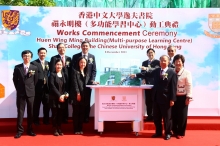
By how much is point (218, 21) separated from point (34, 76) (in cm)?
382

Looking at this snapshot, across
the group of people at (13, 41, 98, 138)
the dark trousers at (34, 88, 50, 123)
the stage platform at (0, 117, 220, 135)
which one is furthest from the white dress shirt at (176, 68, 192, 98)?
the dark trousers at (34, 88, 50, 123)

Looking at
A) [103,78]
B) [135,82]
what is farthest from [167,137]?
[103,78]

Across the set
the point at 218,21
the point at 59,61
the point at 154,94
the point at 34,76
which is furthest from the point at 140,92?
the point at 218,21

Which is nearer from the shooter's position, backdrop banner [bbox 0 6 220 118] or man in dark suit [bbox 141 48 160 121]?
man in dark suit [bbox 141 48 160 121]

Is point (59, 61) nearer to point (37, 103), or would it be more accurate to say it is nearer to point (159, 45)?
point (37, 103)

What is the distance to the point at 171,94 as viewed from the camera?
462 centimetres

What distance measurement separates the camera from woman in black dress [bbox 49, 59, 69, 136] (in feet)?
15.9

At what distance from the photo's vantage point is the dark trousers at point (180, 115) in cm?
477

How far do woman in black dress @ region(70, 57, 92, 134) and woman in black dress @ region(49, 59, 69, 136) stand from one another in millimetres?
167

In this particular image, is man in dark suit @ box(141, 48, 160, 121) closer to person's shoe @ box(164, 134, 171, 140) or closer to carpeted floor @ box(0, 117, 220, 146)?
carpeted floor @ box(0, 117, 220, 146)

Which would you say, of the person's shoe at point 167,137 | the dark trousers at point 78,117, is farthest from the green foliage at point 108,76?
the person's shoe at point 167,137

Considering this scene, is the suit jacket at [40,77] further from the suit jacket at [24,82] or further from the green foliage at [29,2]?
the green foliage at [29,2]

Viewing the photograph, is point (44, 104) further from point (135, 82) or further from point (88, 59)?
point (135, 82)

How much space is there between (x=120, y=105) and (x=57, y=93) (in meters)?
1.08
